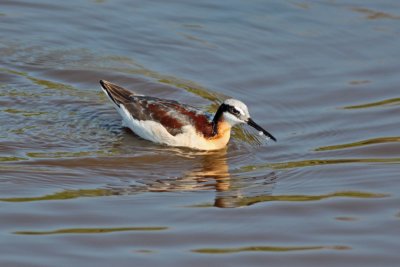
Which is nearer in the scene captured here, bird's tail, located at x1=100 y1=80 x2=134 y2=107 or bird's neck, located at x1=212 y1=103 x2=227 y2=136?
bird's neck, located at x1=212 y1=103 x2=227 y2=136

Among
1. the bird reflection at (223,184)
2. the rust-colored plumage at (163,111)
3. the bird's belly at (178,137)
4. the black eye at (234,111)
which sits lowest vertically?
the bird reflection at (223,184)

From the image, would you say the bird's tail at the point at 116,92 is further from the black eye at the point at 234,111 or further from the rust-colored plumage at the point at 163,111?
the black eye at the point at 234,111

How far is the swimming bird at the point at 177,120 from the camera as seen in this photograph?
13648mm

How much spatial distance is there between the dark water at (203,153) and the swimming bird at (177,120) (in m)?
0.30

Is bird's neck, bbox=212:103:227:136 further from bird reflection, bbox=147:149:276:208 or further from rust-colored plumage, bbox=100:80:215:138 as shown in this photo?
bird reflection, bbox=147:149:276:208

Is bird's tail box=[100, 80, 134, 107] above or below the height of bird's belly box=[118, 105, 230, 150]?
above

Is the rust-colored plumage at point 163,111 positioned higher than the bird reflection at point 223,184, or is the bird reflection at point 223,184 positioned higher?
the rust-colored plumage at point 163,111

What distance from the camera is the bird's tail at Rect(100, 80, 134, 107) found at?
1437 cm

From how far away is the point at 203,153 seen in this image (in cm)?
1370

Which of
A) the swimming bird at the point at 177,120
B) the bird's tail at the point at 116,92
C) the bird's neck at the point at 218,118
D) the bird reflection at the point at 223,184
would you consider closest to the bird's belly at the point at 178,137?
the swimming bird at the point at 177,120

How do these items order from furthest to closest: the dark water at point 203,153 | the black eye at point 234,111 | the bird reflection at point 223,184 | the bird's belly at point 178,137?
the bird's belly at point 178,137, the black eye at point 234,111, the bird reflection at point 223,184, the dark water at point 203,153

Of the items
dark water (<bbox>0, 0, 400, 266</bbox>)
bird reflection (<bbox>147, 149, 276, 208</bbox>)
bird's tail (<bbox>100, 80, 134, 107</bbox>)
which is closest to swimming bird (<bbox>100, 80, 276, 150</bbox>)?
bird's tail (<bbox>100, 80, 134, 107</bbox>)

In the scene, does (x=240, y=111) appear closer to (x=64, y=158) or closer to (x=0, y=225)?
(x=64, y=158)

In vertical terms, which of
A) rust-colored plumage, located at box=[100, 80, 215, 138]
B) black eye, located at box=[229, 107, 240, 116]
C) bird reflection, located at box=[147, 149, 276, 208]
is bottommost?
bird reflection, located at box=[147, 149, 276, 208]
